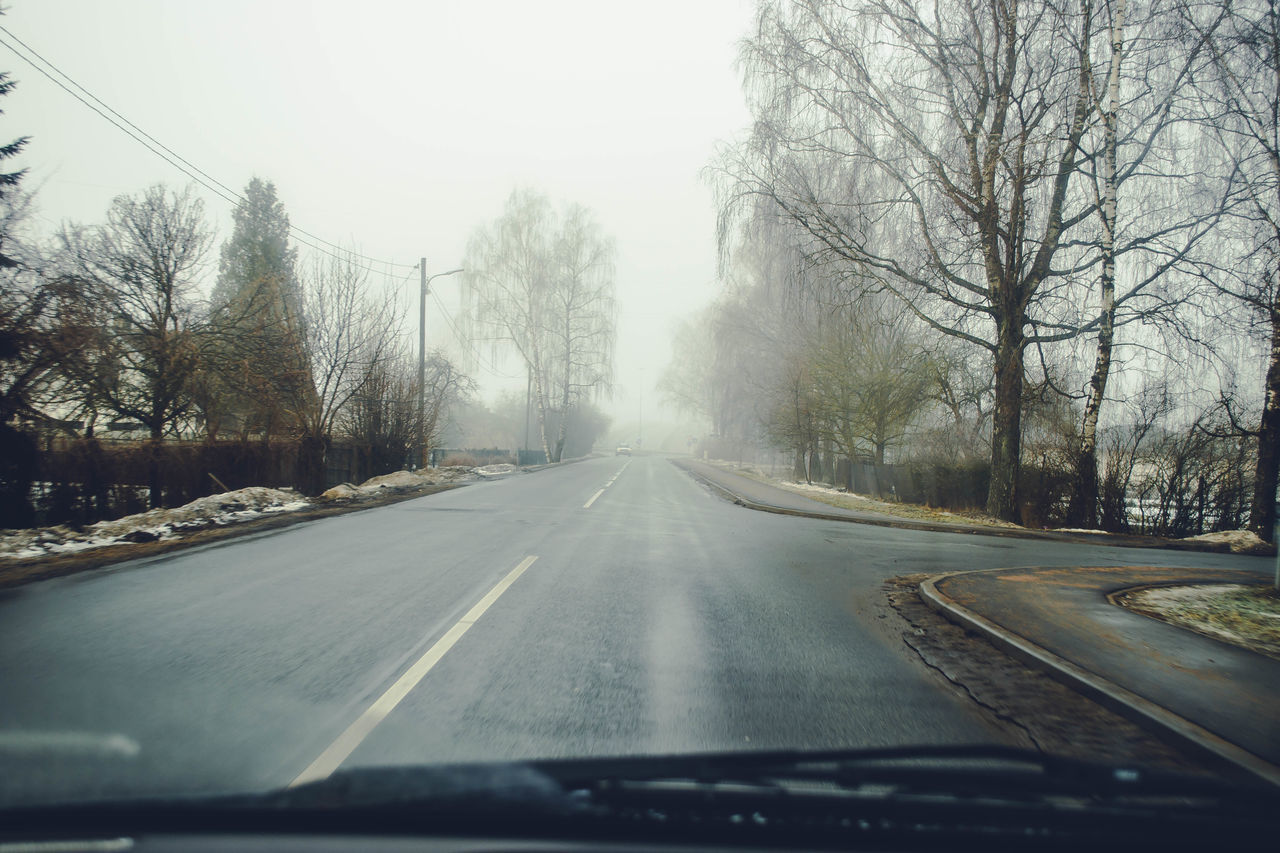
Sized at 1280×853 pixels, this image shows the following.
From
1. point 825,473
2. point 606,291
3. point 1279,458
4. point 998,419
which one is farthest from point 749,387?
point 1279,458

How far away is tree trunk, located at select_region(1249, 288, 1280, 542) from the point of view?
547 inches

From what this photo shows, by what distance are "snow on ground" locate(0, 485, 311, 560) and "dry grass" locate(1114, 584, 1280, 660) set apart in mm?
11001

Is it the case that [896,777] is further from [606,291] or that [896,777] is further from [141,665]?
[606,291]

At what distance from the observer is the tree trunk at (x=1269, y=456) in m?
13.9

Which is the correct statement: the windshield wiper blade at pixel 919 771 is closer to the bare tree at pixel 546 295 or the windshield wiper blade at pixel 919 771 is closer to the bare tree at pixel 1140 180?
the bare tree at pixel 1140 180

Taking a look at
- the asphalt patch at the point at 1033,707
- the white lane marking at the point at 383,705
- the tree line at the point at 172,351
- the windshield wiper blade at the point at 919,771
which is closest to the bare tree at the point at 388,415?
the tree line at the point at 172,351

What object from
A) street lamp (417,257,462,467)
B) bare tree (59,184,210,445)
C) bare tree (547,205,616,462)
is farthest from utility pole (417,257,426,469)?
bare tree (547,205,616,462)

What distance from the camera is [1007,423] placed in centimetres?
1411

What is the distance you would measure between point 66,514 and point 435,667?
10.5 meters

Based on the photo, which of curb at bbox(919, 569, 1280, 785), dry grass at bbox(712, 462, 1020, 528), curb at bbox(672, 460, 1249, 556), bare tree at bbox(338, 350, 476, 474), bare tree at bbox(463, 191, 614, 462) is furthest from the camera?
bare tree at bbox(463, 191, 614, 462)

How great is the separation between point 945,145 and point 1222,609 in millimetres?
11106

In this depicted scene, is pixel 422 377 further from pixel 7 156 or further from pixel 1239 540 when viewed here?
pixel 1239 540

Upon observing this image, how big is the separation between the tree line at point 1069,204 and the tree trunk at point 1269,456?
0.04 metres

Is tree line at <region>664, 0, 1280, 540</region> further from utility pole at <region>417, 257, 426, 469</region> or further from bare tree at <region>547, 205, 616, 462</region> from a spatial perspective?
bare tree at <region>547, 205, 616, 462</region>
